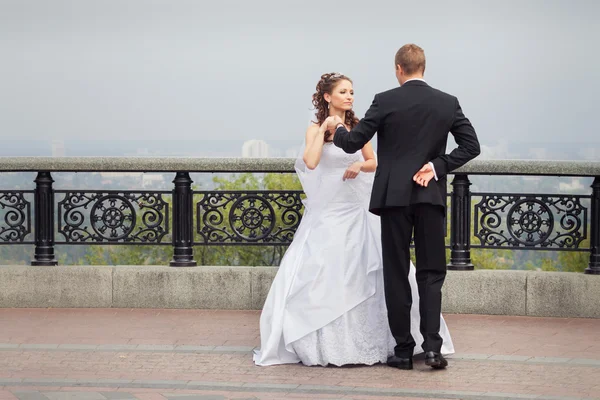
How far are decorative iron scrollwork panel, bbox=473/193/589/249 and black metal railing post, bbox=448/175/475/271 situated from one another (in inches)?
5.3

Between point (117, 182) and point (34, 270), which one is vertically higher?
point (117, 182)

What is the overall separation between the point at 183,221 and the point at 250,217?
0.63 meters

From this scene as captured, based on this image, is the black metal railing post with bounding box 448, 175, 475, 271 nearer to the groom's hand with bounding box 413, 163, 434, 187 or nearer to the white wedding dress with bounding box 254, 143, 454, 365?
the white wedding dress with bounding box 254, 143, 454, 365

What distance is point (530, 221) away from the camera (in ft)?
30.5

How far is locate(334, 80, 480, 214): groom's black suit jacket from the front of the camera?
22.2ft

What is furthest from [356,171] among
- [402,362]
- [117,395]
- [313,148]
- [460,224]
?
[117,395]

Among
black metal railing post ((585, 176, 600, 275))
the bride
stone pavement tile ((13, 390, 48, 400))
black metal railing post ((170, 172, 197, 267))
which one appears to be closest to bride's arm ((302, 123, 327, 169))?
the bride

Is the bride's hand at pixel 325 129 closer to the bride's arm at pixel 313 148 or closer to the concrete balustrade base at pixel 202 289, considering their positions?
the bride's arm at pixel 313 148

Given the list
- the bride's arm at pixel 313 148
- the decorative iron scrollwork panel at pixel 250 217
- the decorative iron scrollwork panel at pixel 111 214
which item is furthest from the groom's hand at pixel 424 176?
the decorative iron scrollwork panel at pixel 111 214

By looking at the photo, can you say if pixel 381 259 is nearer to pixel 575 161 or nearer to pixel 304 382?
pixel 304 382

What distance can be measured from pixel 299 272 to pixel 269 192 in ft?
7.45

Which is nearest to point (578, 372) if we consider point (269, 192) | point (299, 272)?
point (299, 272)

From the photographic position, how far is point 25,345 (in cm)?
789

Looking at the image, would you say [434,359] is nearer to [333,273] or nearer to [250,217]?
[333,273]
